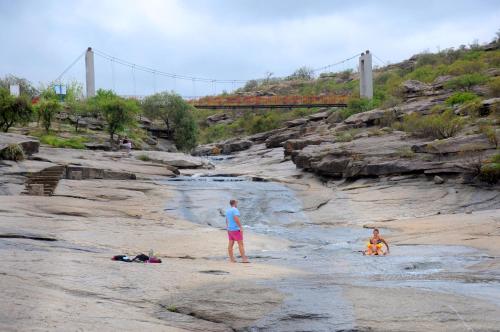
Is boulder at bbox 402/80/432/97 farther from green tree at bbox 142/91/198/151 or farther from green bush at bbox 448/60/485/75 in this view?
green tree at bbox 142/91/198/151

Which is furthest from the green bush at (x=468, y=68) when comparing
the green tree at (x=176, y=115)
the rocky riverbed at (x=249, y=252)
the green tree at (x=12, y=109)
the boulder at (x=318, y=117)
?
the green tree at (x=12, y=109)

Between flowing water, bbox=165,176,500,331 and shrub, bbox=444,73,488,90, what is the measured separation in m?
27.5

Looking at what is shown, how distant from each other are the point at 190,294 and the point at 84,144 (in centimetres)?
3789

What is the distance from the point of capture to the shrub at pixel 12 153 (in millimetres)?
31767

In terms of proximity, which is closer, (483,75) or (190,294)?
(190,294)

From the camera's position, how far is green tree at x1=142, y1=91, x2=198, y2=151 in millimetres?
64938

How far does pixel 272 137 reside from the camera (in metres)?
63.8

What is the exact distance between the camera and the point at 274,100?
75.6 metres

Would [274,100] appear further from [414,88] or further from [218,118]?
[218,118]

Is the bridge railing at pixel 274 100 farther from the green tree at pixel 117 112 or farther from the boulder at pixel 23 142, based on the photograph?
the boulder at pixel 23 142

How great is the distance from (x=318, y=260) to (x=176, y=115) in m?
50.6

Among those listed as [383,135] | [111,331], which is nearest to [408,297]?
[111,331]

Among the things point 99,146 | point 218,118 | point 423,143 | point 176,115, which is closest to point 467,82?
point 423,143

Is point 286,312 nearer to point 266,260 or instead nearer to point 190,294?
point 190,294
